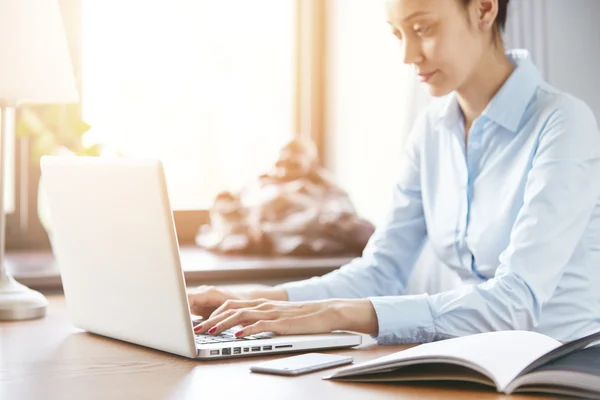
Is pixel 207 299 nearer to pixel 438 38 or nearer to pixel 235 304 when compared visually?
pixel 235 304

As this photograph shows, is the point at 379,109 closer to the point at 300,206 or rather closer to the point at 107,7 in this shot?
the point at 300,206

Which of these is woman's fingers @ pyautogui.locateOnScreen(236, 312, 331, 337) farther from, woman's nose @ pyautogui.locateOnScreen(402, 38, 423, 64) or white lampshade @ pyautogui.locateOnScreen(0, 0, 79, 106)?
white lampshade @ pyautogui.locateOnScreen(0, 0, 79, 106)

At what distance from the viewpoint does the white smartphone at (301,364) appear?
114 cm

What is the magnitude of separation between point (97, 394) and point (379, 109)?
1.88 metres

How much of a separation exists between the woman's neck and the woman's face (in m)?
0.04

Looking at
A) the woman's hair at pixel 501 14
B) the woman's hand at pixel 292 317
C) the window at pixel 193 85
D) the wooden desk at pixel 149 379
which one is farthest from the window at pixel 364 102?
the wooden desk at pixel 149 379

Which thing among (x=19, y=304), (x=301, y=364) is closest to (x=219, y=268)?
(x=19, y=304)

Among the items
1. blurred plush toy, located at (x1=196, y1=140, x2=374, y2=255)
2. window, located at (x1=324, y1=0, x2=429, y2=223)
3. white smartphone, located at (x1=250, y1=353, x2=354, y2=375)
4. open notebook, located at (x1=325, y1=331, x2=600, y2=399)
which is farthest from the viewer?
window, located at (x1=324, y1=0, x2=429, y2=223)

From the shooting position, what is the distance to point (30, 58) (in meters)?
1.71

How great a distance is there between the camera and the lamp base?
1.58 metres

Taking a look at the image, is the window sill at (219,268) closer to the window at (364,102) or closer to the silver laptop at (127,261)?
the window at (364,102)

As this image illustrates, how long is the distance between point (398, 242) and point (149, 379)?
2.91 feet

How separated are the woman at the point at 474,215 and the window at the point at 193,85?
1135 millimetres

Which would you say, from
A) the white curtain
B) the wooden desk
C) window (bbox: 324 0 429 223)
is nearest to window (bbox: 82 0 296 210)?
window (bbox: 324 0 429 223)
